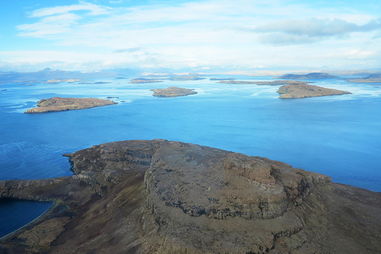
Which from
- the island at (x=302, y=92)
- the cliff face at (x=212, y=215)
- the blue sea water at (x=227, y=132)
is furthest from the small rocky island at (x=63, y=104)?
the island at (x=302, y=92)

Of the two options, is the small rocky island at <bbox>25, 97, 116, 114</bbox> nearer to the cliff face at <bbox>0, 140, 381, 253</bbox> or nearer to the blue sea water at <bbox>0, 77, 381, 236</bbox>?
the blue sea water at <bbox>0, 77, 381, 236</bbox>

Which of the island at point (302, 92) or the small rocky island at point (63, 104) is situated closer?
the small rocky island at point (63, 104)

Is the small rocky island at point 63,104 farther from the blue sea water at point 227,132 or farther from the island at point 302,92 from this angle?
the island at point 302,92

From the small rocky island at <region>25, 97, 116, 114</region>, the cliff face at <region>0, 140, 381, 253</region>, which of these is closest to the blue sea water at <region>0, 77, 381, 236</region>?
the small rocky island at <region>25, 97, 116, 114</region>

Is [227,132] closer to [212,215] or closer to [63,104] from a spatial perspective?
[212,215]

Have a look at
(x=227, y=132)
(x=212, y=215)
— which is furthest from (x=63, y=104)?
(x=212, y=215)
